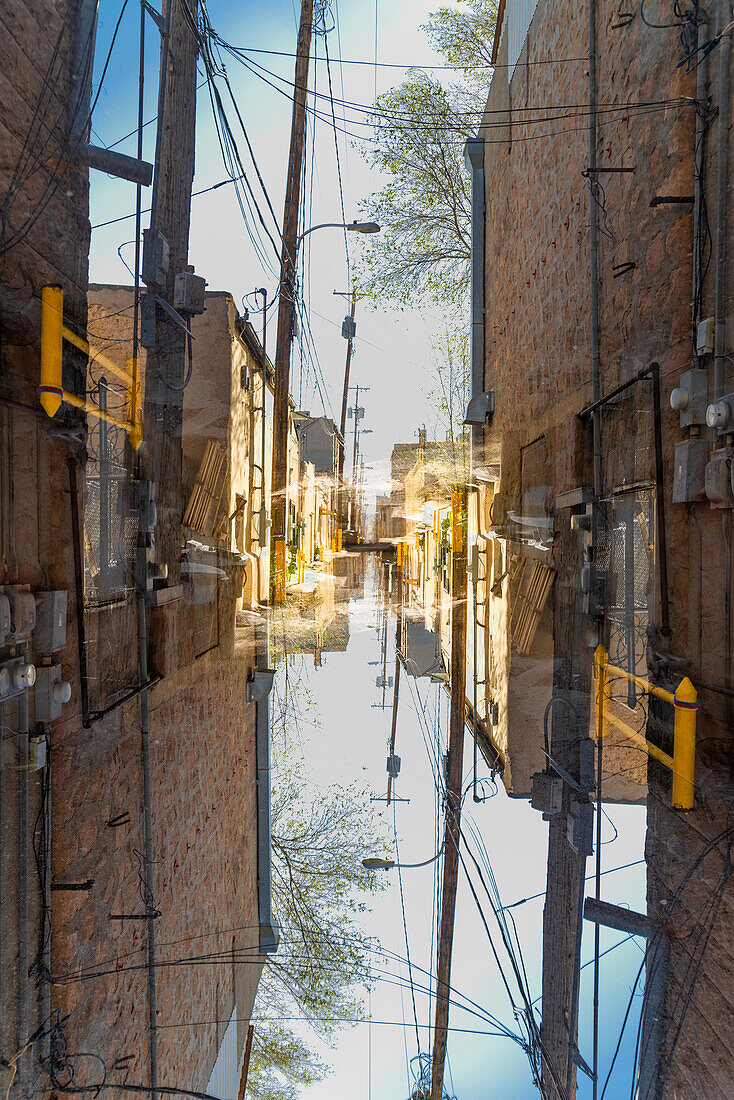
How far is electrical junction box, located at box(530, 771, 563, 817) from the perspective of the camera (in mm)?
4355

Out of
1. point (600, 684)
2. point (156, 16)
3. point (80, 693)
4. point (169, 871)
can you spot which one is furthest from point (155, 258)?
point (169, 871)

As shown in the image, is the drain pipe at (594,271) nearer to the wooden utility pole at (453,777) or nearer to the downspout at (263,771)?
the wooden utility pole at (453,777)

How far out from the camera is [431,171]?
689 cm

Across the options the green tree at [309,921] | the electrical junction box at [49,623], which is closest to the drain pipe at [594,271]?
the electrical junction box at [49,623]

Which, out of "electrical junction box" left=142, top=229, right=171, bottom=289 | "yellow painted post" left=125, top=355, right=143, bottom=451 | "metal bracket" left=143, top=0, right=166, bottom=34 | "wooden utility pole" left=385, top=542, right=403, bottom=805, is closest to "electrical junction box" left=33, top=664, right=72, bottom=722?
"yellow painted post" left=125, top=355, right=143, bottom=451

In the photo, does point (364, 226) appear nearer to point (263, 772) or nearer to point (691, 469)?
point (691, 469)

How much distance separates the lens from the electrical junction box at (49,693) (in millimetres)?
2535

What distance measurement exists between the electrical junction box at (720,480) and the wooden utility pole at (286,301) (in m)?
4.09

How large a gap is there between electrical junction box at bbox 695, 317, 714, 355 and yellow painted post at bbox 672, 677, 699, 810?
1.43 metres

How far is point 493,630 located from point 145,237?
198 inches

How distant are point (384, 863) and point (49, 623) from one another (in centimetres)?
444

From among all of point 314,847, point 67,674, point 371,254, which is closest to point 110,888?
point 67,674

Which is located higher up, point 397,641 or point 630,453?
point 630,453

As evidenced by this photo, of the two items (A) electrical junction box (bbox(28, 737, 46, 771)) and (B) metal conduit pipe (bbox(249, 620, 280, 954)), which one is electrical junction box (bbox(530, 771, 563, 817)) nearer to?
(B) metal conduit pipe (bbox(249, 620, 280, 954))
